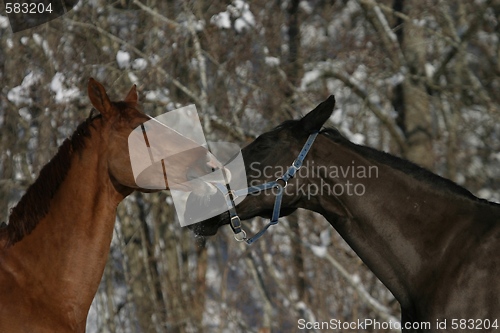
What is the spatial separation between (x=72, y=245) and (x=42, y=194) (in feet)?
1.01

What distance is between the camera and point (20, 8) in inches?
337

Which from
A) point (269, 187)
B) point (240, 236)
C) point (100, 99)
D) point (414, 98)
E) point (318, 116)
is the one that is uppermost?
point (100, 99)

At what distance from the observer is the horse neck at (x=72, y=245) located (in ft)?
11.9

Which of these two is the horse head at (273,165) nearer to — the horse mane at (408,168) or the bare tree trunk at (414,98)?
the horse mane at (408,168)

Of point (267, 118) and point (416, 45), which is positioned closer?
point (267, 118)

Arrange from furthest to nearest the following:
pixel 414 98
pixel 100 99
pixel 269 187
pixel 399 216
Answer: pixel 414 98, pixel 269 187, pixel 399 216, pixel 100 99

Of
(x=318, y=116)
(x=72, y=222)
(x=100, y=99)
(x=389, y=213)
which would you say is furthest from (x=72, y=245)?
(x=389, y=213)

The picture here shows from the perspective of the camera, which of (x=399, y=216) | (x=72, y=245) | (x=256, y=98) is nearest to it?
(x=72, y=245)

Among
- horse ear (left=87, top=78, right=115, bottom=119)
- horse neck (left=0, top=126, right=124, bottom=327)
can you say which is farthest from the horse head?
horse ear (left=87, top=78, right=115, bottom=119)

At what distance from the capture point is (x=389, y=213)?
13.6 ft

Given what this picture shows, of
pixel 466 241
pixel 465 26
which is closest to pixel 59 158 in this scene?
pixel 466 241

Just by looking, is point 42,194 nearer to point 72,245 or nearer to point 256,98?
point 72,245

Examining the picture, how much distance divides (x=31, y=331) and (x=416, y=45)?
7.36m

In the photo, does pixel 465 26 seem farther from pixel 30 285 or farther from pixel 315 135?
pixel 30 285
